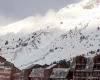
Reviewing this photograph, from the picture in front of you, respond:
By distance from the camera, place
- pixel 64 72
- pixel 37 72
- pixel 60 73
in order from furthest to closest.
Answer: pixel 37 72 → pixel 60 73 → pixel 64 72

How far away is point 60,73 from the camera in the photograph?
144 m

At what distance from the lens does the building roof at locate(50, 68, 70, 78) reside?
464 feet

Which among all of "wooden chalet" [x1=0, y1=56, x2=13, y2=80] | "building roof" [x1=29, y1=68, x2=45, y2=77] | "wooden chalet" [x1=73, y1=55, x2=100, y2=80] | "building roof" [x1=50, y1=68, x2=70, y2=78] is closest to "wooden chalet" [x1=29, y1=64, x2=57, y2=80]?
"building roof" [x1=29, y1=68, x2=45, y2=77]

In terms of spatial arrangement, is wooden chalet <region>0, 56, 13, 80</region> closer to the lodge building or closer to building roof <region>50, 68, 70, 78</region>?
the lodge building

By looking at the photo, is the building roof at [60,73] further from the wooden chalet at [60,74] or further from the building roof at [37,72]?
the building roof at [37,72]

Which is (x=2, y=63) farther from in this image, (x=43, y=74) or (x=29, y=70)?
(x=43, y=74)

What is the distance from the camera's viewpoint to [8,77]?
176 metres

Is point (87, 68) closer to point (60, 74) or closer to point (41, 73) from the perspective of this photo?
point (60, 74)

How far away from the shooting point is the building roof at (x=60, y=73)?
141 metres

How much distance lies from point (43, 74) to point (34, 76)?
282 inches

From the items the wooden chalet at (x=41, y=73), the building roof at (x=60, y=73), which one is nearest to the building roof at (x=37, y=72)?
the wooden chalet at (x=41, y=73)

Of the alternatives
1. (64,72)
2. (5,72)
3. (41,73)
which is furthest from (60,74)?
(5,72)

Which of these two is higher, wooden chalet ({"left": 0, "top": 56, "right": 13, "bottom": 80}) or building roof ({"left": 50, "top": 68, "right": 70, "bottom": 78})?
A: wooden chalet ({"left": 0, "top": 56, "right": 13, "bottom": 80})

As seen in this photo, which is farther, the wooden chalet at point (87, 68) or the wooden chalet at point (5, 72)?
the wooden chalet at point (5, 72)
